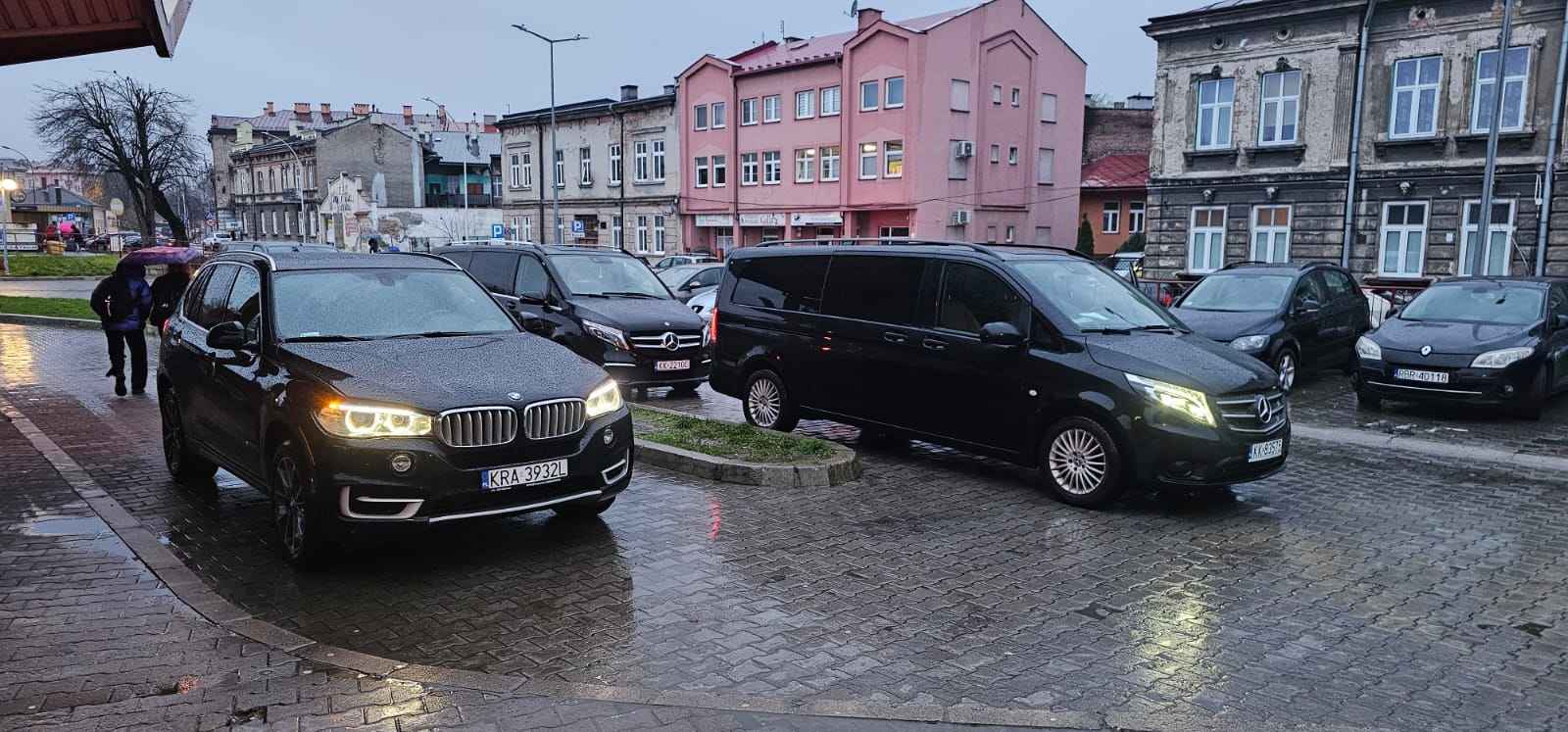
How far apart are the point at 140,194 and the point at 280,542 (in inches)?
2718

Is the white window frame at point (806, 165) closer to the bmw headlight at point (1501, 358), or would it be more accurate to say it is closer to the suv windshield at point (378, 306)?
the bmw headlight at point (1501, 358)

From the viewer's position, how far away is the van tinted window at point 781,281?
9883mm

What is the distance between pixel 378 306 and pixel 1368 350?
36.6 ft

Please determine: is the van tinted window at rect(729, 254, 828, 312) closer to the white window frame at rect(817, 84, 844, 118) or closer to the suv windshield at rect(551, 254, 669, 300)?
the suv windshield at rect(551, 254, 669, 300)

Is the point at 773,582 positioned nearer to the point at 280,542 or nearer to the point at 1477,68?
the point at 280,542

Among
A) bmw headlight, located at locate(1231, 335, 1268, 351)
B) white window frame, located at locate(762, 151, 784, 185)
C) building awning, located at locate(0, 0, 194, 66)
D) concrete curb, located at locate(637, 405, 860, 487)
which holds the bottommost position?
concrete curb, located at locate(637, 405, 860, 487)

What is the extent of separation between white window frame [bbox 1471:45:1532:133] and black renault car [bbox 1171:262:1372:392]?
12734 mm

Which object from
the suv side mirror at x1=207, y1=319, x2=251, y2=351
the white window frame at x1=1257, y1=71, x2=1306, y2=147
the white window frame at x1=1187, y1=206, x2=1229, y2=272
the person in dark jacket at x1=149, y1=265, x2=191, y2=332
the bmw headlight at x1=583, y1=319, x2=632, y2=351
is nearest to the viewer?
the suv side mirror at x1=207, y1=319, x2=251, y2=351

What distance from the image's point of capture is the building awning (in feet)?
28.9

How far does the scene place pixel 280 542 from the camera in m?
6.19

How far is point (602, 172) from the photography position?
5444 cm

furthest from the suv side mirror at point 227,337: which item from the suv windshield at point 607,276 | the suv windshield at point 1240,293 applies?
the suv windshield at point 1240,293

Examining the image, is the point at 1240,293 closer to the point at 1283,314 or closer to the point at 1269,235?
the point at 1283,314

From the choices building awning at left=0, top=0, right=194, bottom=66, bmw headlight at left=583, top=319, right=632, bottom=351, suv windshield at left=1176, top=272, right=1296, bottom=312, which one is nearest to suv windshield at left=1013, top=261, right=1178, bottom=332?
bmw headlight at left=583, top=319, right=632, bottom=351
